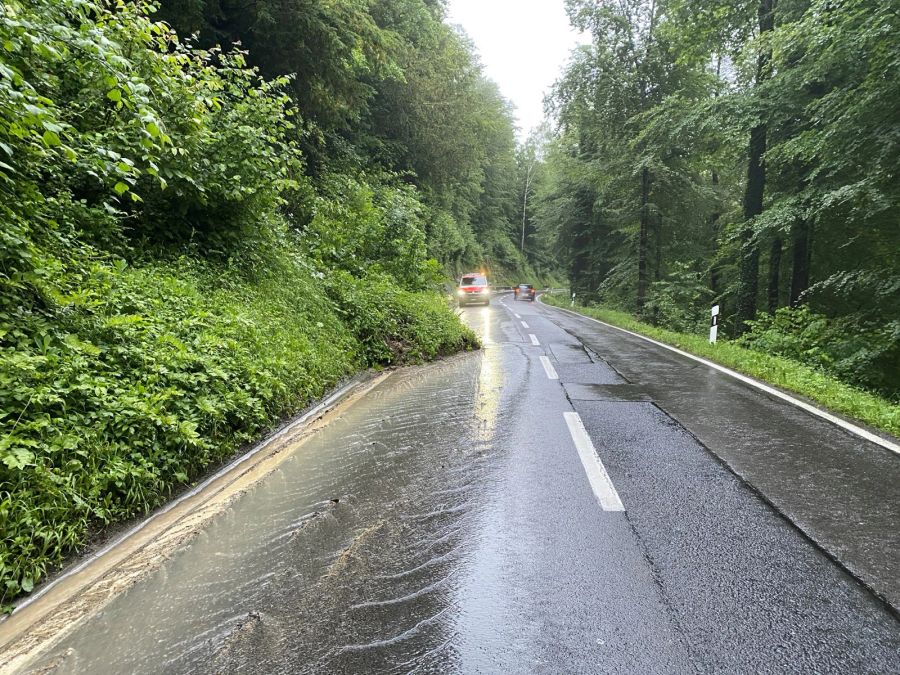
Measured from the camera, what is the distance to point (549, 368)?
8234mm

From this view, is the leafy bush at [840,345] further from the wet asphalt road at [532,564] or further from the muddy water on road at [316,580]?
the muddy water on road at [316,580]

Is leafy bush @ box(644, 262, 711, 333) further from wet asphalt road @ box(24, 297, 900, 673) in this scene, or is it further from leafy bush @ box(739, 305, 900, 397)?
wet asphalt road @ box(24, 297, 900, 673)

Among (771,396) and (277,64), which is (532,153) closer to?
(277,64)

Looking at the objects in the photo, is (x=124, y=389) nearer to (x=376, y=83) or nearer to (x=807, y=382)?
(x=807, y=382)

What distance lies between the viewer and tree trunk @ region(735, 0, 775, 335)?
1191cm

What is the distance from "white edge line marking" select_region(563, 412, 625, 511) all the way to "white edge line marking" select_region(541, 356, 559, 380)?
2.42m

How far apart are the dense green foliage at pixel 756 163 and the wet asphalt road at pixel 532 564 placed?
7.26 meters

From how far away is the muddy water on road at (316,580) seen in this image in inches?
76.6

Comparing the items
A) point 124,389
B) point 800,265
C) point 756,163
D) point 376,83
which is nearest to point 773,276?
point 800,265

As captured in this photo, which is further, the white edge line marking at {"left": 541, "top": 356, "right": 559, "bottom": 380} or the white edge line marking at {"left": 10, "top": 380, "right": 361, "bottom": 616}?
the white edge line marking at {"left": 541, "top": 356, "right": 559, "bottom": 380}

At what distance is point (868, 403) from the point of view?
5832 millimetres

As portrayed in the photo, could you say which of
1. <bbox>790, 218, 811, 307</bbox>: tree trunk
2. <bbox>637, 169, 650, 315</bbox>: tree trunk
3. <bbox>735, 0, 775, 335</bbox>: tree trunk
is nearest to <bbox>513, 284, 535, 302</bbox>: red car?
<bbox>637, 169, 650, 315</bbox>: tree trunk

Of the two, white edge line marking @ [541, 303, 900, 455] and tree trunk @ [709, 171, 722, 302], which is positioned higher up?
tree trunk @ [709, 171, 722, 302]

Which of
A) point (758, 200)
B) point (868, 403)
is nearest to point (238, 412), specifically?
point (868, 403)
